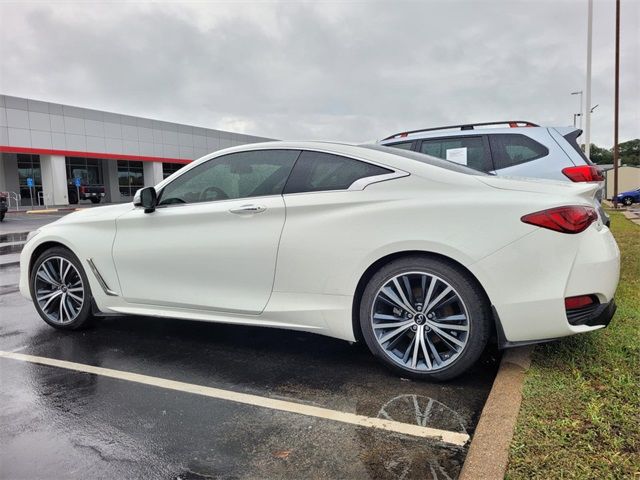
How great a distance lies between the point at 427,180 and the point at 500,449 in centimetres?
165

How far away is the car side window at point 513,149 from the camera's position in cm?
578

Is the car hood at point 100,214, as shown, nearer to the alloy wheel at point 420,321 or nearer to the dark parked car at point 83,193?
the alloy wheel at point 420,321

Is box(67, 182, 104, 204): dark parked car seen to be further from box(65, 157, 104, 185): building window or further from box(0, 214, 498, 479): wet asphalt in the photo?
box(0, 214, 498, 479): wet asphalt

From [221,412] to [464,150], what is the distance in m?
4.69

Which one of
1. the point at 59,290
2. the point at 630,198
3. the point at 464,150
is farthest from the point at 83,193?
the point at 630,198

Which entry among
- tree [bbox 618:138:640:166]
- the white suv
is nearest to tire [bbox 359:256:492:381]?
the white suv

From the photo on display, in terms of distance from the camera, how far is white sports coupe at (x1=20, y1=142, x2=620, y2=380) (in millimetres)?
2865

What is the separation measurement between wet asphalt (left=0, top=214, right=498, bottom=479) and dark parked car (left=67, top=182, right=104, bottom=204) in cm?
3317

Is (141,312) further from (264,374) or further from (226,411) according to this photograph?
(226,411)

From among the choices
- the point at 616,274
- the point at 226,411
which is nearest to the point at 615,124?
the point at 616,274

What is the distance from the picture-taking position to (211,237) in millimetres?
3699

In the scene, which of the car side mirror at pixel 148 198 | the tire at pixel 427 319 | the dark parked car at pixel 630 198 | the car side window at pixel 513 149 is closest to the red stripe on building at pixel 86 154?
the car side mirror at pixel 148 198

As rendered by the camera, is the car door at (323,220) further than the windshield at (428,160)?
No

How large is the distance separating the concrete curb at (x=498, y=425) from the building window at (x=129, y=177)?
136 ft
